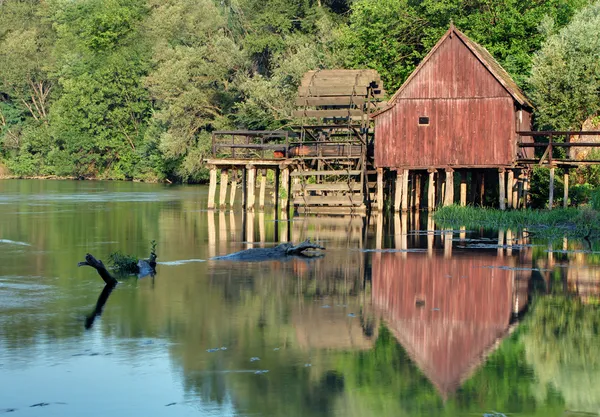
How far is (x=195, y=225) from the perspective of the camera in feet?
119

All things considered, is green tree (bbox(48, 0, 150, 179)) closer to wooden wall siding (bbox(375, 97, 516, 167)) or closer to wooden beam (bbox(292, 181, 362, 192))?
wooden beam (bbox(292, 181, 362, 192))

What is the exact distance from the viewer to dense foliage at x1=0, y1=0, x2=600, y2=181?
153 feet

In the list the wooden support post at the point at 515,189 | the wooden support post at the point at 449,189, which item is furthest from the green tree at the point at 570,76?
the wooden support post at the point at 449,189

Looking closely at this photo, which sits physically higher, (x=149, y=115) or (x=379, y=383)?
(x=149, y=115)

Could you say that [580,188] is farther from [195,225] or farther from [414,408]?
[414,408]

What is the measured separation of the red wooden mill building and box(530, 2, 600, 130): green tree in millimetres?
1277

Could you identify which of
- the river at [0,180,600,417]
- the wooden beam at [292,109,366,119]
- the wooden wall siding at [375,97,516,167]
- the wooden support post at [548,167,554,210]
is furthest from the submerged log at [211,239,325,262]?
the wooden beam at [292,109,366,119]

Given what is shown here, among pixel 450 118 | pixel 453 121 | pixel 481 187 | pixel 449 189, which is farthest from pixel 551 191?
pixel 481 187

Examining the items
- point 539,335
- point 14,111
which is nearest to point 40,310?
point 539,335

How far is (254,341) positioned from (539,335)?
15.4 ft

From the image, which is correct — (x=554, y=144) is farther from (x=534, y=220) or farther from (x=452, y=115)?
(x=452, y=115)

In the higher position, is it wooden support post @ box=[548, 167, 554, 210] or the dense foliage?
the dense foliage

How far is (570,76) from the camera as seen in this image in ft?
133

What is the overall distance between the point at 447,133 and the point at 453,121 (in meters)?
0.54
